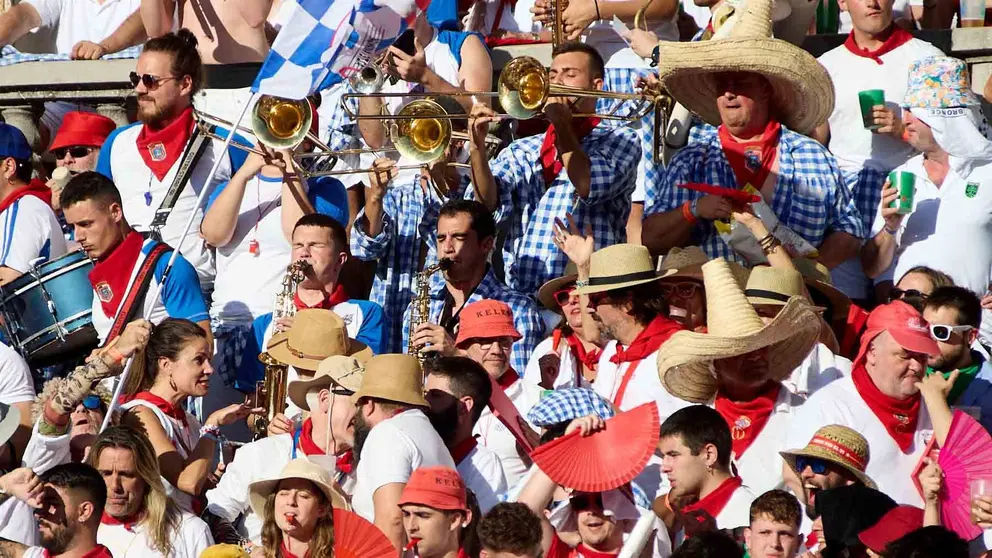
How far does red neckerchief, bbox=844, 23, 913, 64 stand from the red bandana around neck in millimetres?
3892

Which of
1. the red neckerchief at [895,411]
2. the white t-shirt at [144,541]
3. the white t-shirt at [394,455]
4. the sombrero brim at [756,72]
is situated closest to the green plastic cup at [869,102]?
the sombrero brim at [756,72]

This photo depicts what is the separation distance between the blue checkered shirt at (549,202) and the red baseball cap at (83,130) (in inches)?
104

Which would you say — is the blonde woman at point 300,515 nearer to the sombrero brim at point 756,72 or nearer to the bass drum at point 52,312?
the bass drum at point 52,312

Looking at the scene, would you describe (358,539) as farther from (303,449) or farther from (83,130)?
(83,130)

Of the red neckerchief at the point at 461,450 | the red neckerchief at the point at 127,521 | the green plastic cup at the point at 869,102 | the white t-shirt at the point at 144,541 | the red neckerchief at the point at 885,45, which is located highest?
the red neckerchief at the point at 885,45


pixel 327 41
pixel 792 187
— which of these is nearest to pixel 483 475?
pixel 792 187

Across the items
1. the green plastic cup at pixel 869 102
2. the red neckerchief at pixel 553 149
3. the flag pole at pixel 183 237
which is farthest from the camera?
the red neckerchief at pixel 553 149

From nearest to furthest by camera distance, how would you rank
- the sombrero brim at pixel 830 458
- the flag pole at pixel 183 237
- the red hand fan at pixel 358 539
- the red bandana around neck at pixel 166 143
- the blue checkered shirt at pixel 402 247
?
1. the red hand fan at pixel 358 539
2. the sombrero brim at pixel 830 458
3. the flag pole at pixel 183 237
4. the blue checkered shirt at pixel 402 247
5. the red bandana around neck at pixel 166 143

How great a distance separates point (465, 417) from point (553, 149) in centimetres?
250

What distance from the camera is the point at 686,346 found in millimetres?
10414

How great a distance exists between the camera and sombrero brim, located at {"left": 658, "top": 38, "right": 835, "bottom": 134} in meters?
11.7

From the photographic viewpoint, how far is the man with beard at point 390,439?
9945 mm

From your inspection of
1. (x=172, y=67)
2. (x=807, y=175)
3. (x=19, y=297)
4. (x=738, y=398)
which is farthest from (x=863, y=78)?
(x=19, y=297)

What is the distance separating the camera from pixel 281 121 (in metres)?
12.9
